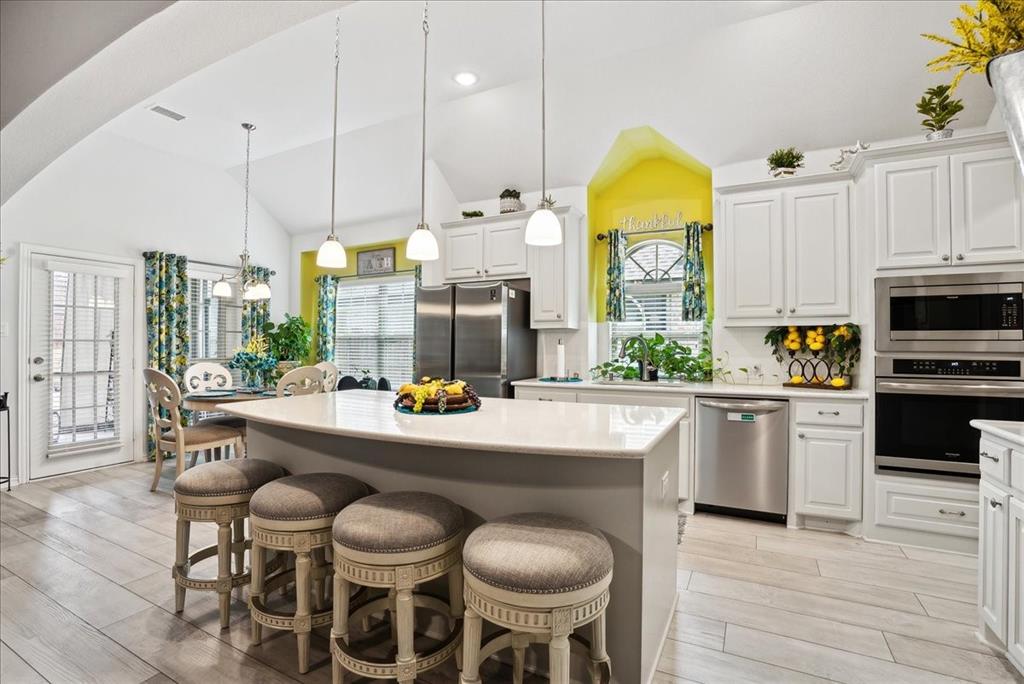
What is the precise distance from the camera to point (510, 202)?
4.70 meters

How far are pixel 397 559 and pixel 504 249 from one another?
344cm

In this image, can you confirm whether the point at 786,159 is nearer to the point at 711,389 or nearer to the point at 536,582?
the point at 711,389

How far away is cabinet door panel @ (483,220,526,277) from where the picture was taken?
460 centimetres

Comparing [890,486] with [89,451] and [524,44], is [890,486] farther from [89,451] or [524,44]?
[89,451]

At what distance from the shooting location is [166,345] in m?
5.42

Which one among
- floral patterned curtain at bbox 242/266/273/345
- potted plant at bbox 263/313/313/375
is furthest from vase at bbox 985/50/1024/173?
floral patterned curtain at bbox 242/266/273/345

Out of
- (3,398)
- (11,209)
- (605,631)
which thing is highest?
(11,209)

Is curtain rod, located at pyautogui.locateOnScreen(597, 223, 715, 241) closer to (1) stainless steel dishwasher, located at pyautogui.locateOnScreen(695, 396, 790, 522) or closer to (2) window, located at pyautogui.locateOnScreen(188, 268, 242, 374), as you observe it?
(1) stainless steel dishwasher, located at pyautogui.locateOnScreen(695, 396, 790, 522)

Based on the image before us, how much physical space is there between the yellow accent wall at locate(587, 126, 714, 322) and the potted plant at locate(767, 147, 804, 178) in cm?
62

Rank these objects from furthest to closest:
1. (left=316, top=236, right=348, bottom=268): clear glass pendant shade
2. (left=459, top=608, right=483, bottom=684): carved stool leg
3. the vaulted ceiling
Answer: the vaulted ceiling < (left=316, top=236, right=348, bottom=268): clear glass pendant shade < (left=459, top=608, right=483, bottom=684): carved stool leg

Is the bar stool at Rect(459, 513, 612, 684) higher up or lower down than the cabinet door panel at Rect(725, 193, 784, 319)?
lower down

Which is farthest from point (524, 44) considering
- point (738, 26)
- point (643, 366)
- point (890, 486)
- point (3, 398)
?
point (3, 398)

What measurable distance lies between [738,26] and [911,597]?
351cm

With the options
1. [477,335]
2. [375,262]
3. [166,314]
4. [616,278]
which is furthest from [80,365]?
[616,278]
